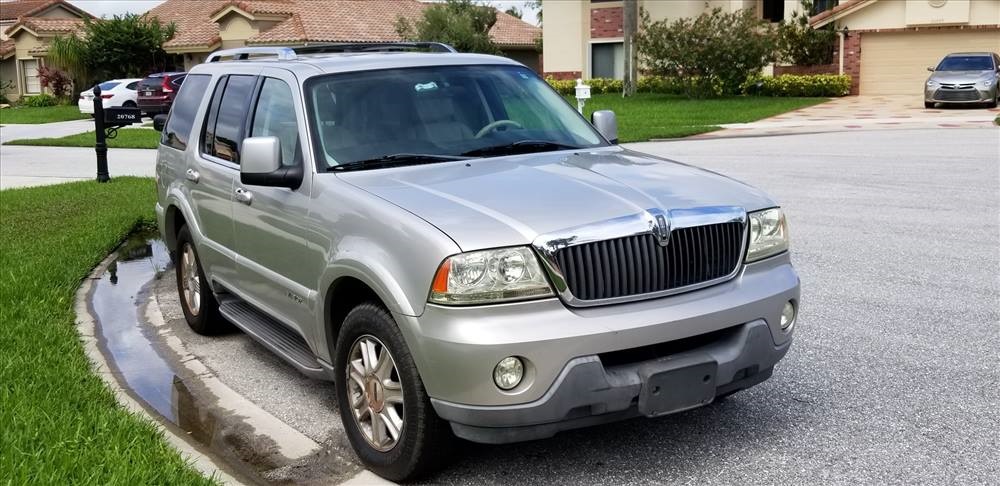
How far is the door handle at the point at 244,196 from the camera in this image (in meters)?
5.70

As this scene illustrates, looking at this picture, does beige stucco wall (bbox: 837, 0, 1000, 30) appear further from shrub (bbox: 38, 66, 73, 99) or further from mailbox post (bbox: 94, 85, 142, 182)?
shrub (bbox: 38, 66, 73, 99)

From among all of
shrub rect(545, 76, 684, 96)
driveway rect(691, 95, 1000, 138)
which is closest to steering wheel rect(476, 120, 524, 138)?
driveway rect(691, 95, 1000, 138)

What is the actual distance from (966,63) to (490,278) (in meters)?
29.8

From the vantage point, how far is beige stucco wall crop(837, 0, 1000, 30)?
35500 millimetres

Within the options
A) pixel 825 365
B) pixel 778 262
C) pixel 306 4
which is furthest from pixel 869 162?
pixel 306 4

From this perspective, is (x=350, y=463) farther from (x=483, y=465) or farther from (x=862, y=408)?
(x=862, y=408)

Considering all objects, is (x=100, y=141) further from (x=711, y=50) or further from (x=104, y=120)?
(x=711, y=50)

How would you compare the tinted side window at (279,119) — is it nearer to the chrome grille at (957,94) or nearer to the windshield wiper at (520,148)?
the windshield wiper at (520,148)

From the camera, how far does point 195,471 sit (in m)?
4.34

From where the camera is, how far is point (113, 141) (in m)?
25.1

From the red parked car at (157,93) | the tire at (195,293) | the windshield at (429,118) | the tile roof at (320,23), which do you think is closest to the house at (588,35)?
the tile roof at (320,23)

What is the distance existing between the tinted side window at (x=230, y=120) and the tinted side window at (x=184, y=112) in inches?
15.2

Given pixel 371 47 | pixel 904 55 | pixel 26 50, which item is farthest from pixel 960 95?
pixel 26 50

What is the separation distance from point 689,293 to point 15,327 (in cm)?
444
